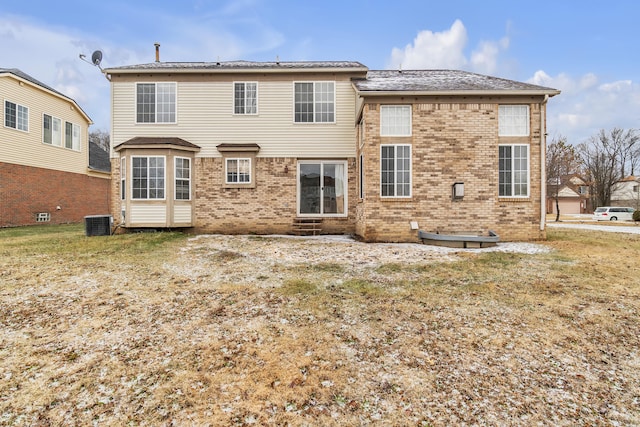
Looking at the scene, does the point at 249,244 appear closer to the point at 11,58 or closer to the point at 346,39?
the point at 346,39

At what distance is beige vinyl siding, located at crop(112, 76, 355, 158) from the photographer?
11.9 metres

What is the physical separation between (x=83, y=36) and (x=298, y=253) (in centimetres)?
2065

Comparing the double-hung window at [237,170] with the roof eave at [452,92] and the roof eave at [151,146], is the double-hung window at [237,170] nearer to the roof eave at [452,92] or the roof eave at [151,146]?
the roof eave at [151,146]

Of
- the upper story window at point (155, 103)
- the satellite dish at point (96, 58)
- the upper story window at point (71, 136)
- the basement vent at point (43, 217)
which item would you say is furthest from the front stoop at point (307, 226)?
the upper story window at point (71, 136)

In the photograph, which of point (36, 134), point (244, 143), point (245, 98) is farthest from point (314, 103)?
point (36, 134)

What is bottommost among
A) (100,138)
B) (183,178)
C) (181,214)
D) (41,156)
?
(181,214)

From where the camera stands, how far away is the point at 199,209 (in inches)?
465

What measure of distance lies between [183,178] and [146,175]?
121 cm

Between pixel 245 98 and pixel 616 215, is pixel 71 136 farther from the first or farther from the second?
pixel 616 215

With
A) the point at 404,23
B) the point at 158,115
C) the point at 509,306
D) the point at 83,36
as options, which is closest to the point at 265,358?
the point at 509,306

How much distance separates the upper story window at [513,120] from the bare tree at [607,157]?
44.8 meters

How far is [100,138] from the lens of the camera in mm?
45281

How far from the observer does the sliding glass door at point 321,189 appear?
12.0 m

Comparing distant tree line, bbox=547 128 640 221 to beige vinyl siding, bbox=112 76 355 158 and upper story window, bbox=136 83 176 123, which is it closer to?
beige vinyl siding, bbox=112 76 355 158
